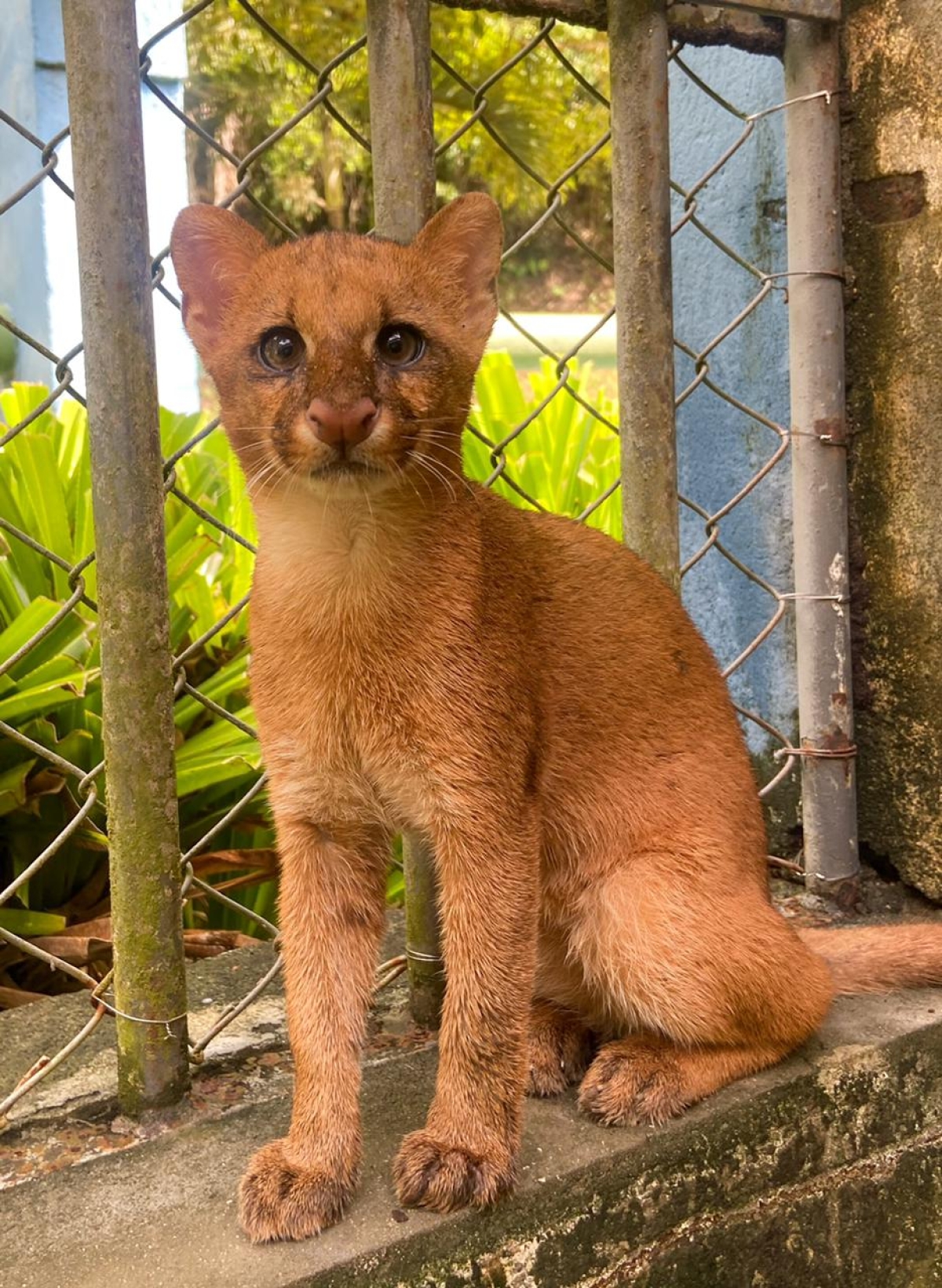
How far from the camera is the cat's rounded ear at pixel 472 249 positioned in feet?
5.67

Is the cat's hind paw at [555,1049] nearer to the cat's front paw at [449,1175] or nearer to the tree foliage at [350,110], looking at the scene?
the cat's front paw at [449,1175]

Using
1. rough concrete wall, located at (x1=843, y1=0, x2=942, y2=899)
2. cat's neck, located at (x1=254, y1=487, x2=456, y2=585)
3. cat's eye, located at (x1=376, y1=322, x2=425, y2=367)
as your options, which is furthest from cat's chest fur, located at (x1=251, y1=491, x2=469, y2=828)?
rough concrete wall, located at (x1=843, y1=0, x2=942, y2=899)

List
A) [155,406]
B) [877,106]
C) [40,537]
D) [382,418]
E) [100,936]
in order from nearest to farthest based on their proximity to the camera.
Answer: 1. [382,418]
2. [155,406]
3. [877,106]
4. [100,936]
5. [40,537]

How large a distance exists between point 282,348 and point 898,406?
124 cm

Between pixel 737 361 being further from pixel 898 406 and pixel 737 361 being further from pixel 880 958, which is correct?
pixel 880 958

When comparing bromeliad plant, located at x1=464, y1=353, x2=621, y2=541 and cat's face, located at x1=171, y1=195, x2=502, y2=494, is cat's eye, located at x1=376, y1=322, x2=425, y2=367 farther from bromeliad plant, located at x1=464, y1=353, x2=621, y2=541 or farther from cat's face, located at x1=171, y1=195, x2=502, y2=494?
bromeliad plant, located at x1=464, y1=353, x2=621, y2=541

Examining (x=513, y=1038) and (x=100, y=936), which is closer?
(x=513, y=1038)

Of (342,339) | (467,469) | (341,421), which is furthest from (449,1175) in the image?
(467,469)

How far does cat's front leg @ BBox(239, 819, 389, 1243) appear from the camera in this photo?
1.57 m

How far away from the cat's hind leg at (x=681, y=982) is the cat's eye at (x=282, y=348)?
2.93 ft

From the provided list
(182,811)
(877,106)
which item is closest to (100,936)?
(182,811)

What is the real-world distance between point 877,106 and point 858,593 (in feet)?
2.93

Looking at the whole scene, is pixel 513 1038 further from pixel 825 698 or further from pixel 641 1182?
pixel 825 698

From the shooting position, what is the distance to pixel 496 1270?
63.7 inches
